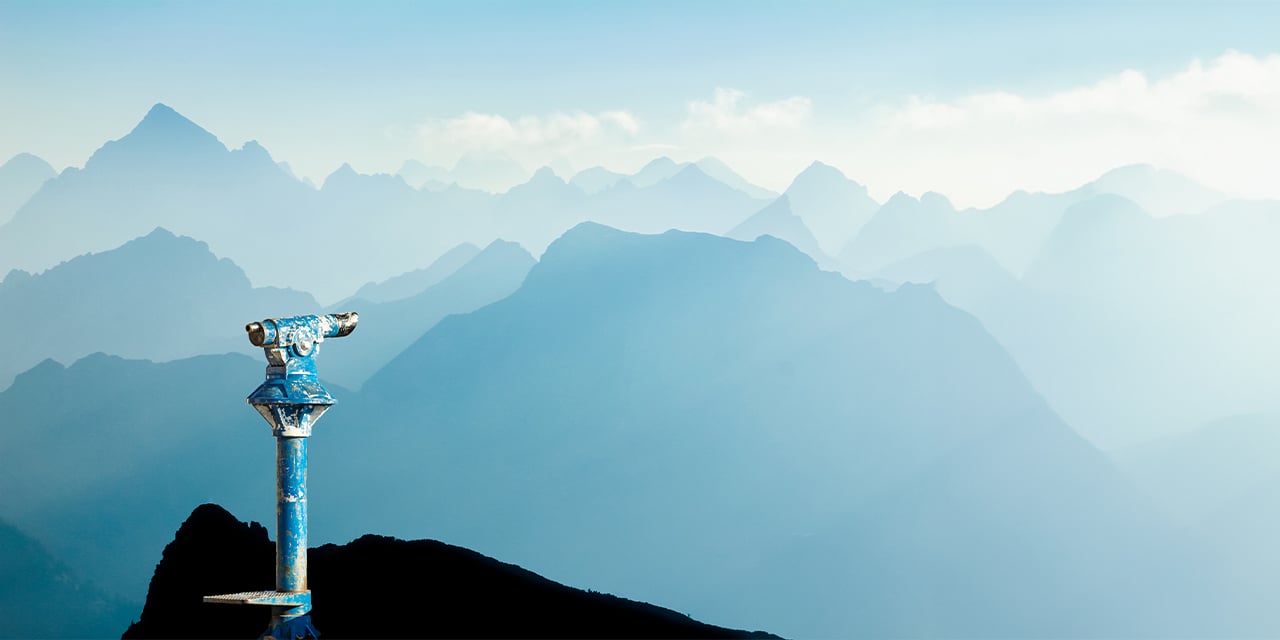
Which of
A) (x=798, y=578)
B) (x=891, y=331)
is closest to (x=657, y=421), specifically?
(x=798, y=578)

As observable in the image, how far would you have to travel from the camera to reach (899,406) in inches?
1688

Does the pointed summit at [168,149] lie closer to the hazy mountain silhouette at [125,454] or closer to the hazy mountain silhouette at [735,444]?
the hazy mountain silhouette at [125,454]

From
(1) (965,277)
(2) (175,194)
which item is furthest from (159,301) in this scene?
(1) (965,277)

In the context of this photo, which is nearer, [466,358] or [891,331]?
[466,358]

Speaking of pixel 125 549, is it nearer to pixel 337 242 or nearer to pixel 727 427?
pixel 337 242

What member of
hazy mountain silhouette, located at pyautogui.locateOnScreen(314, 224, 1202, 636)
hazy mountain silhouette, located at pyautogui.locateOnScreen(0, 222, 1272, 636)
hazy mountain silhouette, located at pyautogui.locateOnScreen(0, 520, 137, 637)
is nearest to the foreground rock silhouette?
hazy mountain silhouette, located at pyautogui.locateOnScreen(0, 520, 137, 637)

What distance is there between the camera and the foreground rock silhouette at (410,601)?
24.8 ft

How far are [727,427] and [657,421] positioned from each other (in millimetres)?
2737

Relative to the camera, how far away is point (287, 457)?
4.00m

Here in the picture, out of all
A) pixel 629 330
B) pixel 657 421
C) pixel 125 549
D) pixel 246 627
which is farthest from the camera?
pixel 629 330

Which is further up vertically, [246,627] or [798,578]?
[798,578]

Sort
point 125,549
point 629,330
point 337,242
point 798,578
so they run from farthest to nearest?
point 629,330, point 798,578, point 337,242, point 125,549

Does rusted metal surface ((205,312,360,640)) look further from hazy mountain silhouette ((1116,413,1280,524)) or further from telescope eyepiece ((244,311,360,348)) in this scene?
hazy mountain silhouette ((1116,413,1280,524))

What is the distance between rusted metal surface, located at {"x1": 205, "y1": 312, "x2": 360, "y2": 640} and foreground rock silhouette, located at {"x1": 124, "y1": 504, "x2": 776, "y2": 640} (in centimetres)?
360
